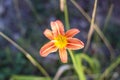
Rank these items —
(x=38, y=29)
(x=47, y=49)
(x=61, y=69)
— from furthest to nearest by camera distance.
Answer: (x=38, y=29) < (x=61, y=69) < (x=47, y=49)

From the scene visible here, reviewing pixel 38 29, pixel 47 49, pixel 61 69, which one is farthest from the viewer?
pixel 38 29

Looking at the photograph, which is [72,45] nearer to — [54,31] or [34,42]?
[54,31]

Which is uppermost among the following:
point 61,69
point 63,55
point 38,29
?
point 38,29

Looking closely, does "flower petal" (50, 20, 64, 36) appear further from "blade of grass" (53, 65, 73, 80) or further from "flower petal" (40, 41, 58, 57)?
"blade of grass" (53, 65, 73, 80)

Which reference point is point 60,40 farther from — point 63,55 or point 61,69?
point 61,69

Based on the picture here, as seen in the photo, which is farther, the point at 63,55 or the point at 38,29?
the point at 38,29

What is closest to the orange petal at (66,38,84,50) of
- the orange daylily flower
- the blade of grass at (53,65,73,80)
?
the orange daylily flower

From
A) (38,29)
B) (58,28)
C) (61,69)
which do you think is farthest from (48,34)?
(38,29)

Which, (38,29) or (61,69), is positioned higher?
(38,29)
